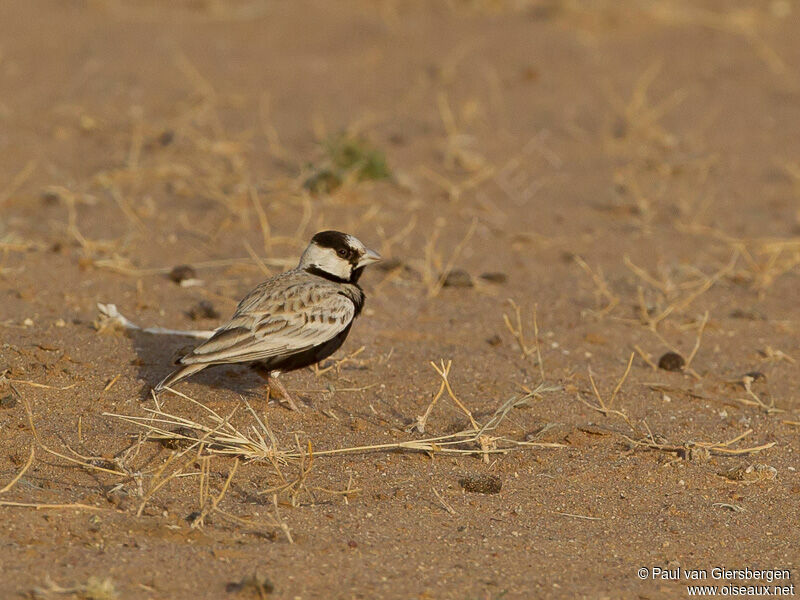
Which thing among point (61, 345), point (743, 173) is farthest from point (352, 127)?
point (61, 345)

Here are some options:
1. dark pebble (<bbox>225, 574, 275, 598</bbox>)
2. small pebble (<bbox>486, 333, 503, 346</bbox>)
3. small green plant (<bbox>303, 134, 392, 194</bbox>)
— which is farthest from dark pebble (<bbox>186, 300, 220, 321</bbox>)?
dark pebble (<bbox>225, 574, 275, 598</bbox>)

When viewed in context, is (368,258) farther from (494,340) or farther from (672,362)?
(672,362)

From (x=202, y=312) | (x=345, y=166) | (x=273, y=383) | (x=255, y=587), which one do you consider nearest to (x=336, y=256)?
(x=273, y=383)

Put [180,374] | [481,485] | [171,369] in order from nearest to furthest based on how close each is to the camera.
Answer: [481,485] → [180,374] → [171,369]

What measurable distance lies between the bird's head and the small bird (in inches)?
4.9

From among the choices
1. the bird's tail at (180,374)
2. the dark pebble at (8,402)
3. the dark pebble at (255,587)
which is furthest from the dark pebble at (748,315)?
the dark pebble at (8,402)

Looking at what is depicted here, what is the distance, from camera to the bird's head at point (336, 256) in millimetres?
5324

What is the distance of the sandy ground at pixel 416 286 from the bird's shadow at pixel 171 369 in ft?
0.08

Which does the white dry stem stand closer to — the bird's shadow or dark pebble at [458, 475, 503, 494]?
the bird's shadow

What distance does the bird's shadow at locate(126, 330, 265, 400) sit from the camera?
5.16 meters

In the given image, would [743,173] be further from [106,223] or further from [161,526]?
[161,526]

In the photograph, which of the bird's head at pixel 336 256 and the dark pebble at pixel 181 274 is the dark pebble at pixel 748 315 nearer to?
the bird's head at pixel 336 256

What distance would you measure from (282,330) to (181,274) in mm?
1823

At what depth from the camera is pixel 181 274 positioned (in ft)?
21.2
